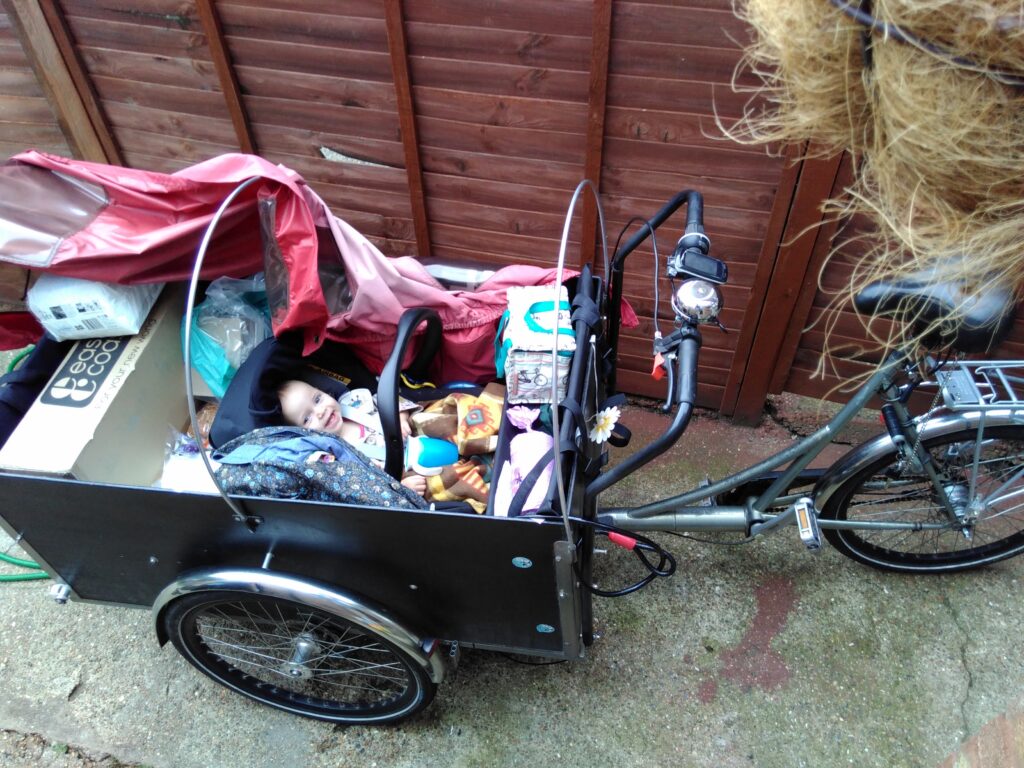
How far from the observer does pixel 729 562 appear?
274 centimetres

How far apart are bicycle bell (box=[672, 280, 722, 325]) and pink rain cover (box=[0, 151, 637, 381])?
2.23ft

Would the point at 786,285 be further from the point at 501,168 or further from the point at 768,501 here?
the point at 501,168

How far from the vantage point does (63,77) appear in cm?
298

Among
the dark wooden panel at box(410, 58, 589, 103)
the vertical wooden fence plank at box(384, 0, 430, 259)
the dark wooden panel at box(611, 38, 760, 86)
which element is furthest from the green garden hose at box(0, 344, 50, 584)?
the dark wooden panel at box(611, 38, 760, 86)

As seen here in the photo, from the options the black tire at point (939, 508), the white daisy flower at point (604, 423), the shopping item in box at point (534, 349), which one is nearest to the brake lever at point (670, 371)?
the white daisy flower at point (604, 423)

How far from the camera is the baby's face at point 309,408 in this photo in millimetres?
2217

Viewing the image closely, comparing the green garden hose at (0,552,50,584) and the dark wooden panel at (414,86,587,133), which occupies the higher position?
the dark wooden panel at (414,86,587,133)

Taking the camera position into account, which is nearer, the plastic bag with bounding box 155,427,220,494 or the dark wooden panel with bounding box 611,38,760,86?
the plastic bag with bounding box 155,427,220,494

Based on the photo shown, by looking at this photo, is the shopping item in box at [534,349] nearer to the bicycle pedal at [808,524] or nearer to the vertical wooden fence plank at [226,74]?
the bicycle pedal at [808,524]

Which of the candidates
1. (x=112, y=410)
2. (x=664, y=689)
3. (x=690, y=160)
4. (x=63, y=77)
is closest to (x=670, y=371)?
(x=690, y=160)

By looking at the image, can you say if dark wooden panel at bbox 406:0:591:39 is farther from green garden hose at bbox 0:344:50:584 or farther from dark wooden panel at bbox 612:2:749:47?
green garden hose at bbox 0:344:50:584

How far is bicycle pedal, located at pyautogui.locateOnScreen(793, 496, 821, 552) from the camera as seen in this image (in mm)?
2234

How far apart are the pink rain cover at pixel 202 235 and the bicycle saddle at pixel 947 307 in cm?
92

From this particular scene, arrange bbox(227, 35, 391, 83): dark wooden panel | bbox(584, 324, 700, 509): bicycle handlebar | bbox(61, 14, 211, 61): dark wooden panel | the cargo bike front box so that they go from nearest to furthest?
1. bbox(584, 324, 700, 509): bicycle handlebar
2. the cargo bike front box
3. bbox(227, 35, 391, 83): dark wooden panel
4. bbox(61, 14, 211, 61): dark wooden panel
